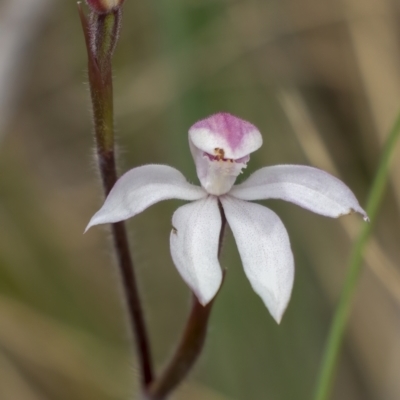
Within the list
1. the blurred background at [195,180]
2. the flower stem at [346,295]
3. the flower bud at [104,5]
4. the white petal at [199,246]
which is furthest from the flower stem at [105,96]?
the blurred background at [195,180]

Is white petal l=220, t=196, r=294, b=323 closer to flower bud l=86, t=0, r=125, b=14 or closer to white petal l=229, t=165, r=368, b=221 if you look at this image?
white petal l=229, t=165, r=368, b=221

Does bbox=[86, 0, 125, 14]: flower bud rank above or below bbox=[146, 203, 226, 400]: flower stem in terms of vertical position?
above

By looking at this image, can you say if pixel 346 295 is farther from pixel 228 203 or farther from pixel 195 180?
pixel 195 180

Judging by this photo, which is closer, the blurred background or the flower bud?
the flower bud

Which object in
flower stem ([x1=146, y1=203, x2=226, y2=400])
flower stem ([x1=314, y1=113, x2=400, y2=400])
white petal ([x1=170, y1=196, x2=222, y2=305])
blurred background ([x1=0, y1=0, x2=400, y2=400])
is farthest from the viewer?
blurred background ([x1=0, y1=0, x2=400, y2=400])

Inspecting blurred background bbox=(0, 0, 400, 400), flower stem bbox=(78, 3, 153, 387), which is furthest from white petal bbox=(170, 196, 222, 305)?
blurred background bbox=(0, 0, 400, 400)

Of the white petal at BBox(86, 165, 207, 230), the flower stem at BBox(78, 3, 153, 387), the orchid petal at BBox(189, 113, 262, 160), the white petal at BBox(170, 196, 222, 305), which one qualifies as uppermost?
the flower stem at BBox(78, 3, 153, 387)

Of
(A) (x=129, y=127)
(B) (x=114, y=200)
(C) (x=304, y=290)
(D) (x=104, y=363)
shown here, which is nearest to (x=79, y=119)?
(A) (x=129, y=127)
